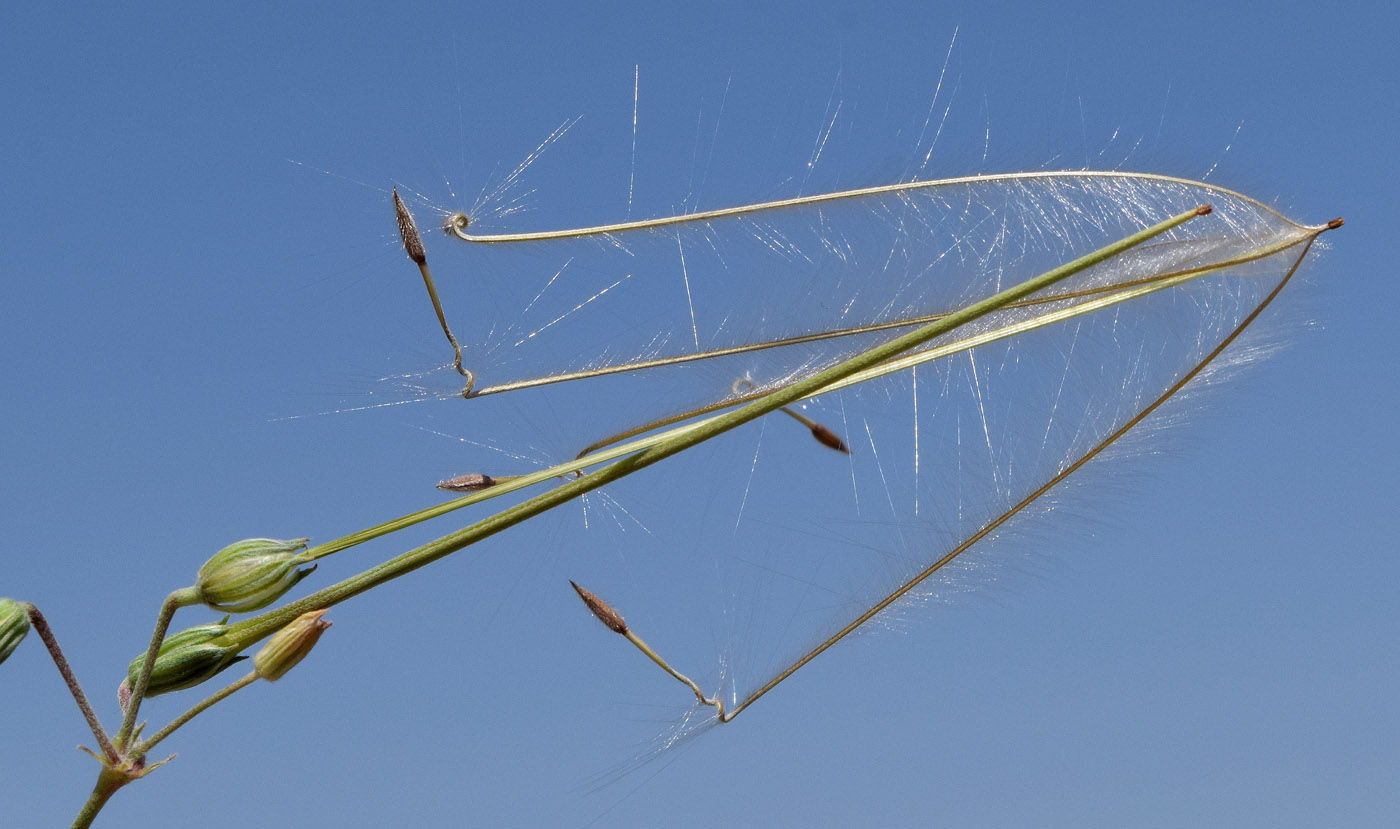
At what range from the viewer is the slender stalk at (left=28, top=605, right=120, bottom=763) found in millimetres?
1352

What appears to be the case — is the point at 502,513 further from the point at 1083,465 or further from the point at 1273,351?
the point at 1273,351

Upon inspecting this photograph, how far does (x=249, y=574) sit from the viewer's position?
1390mm

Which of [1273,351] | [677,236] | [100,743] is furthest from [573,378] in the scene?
[1273,351]

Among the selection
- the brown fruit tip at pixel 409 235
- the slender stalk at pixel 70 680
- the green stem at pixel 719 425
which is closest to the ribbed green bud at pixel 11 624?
the slender stalk at pixel 70 680

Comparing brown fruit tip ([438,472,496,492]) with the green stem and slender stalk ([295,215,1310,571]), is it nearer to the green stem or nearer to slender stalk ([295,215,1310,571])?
slender stalk ([295,215,1310,571])

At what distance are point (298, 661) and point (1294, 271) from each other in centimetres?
179

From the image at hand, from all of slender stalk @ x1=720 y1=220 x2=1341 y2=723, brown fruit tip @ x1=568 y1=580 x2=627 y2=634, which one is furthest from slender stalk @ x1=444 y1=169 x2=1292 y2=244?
brown fruit tip @ x1=568 y1=580 x2=627 y2=634

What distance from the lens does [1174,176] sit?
1983 millimetres

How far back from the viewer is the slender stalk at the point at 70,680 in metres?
1.35

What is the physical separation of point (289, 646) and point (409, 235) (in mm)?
646

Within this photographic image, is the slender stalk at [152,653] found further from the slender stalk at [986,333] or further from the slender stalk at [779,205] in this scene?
the slender stalk at [779,205]

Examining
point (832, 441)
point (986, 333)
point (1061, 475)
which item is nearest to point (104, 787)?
point (832, 441)

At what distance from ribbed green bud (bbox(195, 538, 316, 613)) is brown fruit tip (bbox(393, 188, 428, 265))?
51 cm

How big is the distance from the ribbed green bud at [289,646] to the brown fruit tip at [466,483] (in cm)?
30
